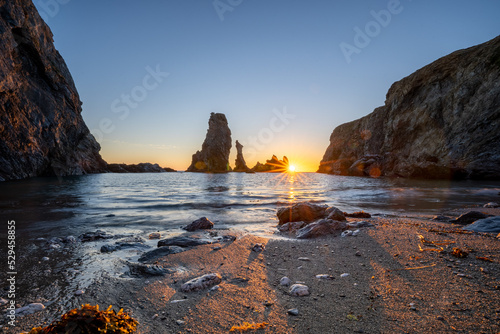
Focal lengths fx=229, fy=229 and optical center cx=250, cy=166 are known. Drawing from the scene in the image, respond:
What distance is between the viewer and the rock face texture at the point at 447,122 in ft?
98.0

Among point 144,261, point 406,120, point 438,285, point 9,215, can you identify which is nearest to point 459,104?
point 406,120

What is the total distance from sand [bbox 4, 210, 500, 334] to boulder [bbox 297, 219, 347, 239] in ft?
4.11

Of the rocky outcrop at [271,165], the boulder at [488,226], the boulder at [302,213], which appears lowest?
the boulder at [302,213]

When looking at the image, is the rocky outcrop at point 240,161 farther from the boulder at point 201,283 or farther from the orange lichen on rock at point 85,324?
the orange lichen on rock at point 85,324

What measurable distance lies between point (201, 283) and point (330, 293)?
1.80 m

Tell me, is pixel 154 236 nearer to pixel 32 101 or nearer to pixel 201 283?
pixel 201 283

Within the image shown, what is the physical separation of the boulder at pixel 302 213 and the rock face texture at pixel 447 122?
3423 centimetres

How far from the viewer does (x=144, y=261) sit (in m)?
4.65

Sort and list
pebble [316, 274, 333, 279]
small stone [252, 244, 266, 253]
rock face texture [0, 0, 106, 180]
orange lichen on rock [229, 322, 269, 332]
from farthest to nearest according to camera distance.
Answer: rock face texture [0, 0, 106, 180]
small stone [252, 244, 266, 253]
pebble [316, 274, 333, 279]
orange lichen on rock [229, 322, 269, 332]

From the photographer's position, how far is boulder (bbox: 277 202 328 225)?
8.33m

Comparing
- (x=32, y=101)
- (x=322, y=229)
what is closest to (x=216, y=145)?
(x=32, y=101)

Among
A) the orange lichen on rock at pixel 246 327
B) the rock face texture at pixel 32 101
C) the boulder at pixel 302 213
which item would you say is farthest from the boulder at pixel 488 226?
the rock face texture at pixel 32 101

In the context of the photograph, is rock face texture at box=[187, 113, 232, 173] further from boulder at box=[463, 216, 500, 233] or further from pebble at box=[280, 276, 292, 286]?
Answer: pebble at box=[280, 276, 292, 286]

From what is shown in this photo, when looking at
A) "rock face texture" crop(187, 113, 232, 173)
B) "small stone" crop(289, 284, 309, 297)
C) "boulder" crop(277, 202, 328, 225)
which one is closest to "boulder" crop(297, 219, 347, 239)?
"boulder" crop(277, 202, 328, 225)
